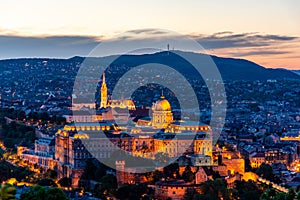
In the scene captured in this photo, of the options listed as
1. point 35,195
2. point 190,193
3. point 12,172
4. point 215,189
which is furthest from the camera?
point 12,172

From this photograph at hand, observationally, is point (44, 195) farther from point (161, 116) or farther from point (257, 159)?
point (161, 116)

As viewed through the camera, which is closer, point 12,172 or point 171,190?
point 171,190

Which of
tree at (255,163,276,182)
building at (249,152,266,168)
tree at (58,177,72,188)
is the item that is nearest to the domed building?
building at (249,152,266,168)

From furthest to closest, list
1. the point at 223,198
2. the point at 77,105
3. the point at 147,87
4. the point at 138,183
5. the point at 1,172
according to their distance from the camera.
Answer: the point at 147,87
the point at 77,105
the point at 1,172
the point at 138,183
the point at 223,198

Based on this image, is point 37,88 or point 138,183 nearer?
point 138,183

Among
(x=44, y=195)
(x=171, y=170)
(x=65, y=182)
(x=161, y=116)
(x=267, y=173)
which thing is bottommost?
(x=65, y=182)

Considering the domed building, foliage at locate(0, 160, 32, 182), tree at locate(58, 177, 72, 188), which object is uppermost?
the domed building

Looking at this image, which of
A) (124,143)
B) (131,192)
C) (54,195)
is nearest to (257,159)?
(124,143)

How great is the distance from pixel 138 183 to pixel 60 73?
7755 cm

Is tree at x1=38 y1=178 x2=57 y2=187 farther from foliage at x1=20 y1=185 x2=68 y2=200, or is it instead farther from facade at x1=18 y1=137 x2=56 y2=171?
foliage at x1=20 y1=185 x2=68 y2=200

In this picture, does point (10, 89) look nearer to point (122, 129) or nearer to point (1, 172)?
point (122, 129)

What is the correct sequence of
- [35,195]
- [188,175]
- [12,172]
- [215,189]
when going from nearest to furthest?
1. [35,195]
2. [215,189]
3. [188,175]
4. [12,172]

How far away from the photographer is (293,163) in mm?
39156

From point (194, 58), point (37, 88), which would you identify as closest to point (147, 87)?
point (194, 58)
